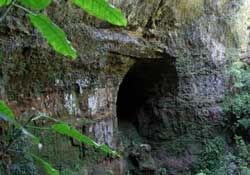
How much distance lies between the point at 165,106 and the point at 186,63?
2.74 ft

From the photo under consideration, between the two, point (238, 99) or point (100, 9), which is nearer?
point (100, 9)

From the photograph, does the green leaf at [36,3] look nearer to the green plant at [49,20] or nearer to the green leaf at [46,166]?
the green plant at [49,20]

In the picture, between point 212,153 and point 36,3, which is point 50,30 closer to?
point 36,3

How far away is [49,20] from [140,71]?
675 centimetres

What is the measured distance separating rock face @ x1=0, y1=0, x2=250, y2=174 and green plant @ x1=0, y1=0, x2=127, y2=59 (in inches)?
158

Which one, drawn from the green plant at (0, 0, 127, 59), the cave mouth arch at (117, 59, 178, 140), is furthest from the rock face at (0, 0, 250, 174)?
the green plant at (0, 0, 127, 59)

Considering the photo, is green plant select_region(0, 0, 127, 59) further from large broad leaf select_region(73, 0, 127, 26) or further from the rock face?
the rock face

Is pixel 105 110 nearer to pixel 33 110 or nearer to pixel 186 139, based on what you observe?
pixel 33 110

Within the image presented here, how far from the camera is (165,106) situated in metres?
7.54

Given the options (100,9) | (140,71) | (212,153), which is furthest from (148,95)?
(100,9)

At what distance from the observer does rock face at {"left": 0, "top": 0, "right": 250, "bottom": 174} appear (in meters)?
5.11

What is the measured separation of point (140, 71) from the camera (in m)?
7.55

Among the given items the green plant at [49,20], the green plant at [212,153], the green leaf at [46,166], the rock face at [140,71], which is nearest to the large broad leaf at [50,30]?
the green plant at [49,20]

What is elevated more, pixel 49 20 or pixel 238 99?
pixel 49 20
